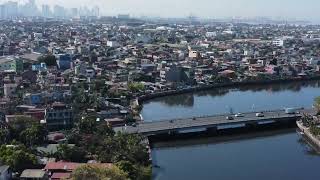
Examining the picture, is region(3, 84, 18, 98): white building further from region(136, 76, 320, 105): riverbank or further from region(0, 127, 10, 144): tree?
region(0, 127, 10, 144): tree

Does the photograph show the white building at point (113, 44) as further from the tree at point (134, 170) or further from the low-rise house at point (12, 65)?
the tree at point (134, 170)

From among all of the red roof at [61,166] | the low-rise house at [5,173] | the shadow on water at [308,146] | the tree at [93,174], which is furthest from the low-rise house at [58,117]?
the tree at [93,174]

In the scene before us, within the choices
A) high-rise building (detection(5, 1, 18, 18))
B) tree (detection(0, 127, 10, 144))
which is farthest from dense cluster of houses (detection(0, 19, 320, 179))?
high-rise building (detection(5, 1, 18, 18))

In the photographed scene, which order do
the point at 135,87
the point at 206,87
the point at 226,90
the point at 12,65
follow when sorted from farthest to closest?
the point at 12,65, the point at 226,90, the point at 206,87, the point at 135,87

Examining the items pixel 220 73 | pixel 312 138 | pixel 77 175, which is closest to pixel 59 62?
pixel 220 73

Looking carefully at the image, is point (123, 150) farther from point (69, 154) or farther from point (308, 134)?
point (308, 134)

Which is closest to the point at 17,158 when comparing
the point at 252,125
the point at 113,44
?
the point at 252,125
